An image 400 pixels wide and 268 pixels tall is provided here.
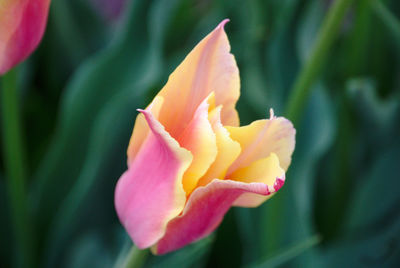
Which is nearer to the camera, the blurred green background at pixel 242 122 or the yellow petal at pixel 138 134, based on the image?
the yellow petal at pixel 138 134

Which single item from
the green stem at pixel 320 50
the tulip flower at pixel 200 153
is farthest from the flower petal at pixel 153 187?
the green stem at pixel 320 50

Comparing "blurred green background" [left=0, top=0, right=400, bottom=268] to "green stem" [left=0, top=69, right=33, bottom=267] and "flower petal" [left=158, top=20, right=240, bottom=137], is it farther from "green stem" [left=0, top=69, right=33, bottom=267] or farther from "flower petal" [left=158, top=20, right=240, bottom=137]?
"flower petal" [left=158, top=20, right=240, bottom=137]

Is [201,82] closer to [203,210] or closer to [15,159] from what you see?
[203,210]

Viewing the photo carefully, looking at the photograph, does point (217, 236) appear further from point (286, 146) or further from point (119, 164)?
point (286, 146)

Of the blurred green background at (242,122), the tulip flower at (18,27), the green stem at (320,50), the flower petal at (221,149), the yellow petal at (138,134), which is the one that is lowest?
the blurred green background at (242,122)

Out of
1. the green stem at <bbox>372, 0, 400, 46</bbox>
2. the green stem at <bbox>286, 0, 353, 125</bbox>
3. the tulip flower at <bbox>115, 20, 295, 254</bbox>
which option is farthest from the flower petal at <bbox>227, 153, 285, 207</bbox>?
the green stem at <bbox>372, 0, 400, 46</bbox>

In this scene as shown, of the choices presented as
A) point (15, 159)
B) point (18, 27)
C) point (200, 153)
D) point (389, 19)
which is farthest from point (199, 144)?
point (389, 19)

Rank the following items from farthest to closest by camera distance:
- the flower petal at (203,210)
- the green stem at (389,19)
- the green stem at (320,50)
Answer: the green stem at (389,19)
the green stem at (320,50)
the flower petal at (203,210)

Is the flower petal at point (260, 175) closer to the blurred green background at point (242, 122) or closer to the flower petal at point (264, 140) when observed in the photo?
the flower petal at point (264, 140)

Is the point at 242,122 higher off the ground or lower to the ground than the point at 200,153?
lower
